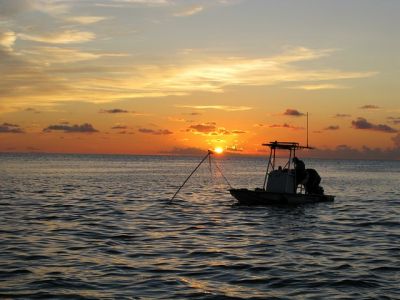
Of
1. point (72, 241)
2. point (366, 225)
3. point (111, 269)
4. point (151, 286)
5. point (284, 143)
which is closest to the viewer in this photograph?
point (151, 286)

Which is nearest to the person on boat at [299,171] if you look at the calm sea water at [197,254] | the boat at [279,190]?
the boat at [279,190]

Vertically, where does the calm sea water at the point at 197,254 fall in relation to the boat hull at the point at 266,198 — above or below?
below

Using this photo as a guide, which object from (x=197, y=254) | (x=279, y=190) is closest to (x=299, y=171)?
(x=279, y=190)

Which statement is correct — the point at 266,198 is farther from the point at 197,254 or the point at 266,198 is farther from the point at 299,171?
the point at 197,254

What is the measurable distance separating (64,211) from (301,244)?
20.0 m

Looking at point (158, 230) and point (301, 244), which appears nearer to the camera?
point (301, 244)

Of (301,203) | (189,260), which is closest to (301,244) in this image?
(189,260)

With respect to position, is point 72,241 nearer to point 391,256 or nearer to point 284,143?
point 391,256

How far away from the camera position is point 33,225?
30062 millimetres

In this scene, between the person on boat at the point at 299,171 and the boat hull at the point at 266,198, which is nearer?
the boat hull at the point at 266,198

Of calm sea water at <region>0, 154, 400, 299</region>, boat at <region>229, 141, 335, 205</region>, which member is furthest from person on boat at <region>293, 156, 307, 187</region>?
calm sea water at <region>0, 154, 400, 299</region>

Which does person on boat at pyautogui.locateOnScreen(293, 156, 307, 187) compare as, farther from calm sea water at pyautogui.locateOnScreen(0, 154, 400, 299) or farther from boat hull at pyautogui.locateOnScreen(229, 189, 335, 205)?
calm sea water at pyautogui.locateOnScreen(0, 154, 400, 299)

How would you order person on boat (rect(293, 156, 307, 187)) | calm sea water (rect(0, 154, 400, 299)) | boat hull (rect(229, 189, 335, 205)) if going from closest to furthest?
1. calm sea water (rect(0, 154, 400, 299))
2. boat hull (rect(229, 189, 335, 205))
3. person on boat (rect(293, 156, 307, 187))

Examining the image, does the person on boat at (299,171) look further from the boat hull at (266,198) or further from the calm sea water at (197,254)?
the calm sea water at (197,254)
